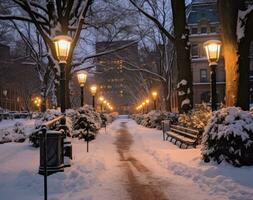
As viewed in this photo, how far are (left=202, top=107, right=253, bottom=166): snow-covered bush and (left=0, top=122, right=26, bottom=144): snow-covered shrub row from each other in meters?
11.8

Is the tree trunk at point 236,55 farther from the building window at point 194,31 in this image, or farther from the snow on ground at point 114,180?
the building window at point 194,31

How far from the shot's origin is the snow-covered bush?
11375 mm

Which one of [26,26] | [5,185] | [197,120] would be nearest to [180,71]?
[197,120]

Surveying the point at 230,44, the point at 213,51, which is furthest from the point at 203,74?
the point at 230,44

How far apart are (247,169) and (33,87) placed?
66.6 meters

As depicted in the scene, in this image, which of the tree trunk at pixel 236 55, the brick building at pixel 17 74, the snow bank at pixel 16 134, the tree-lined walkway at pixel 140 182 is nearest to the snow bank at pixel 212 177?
the tree-lined walkway at pixel 140 182

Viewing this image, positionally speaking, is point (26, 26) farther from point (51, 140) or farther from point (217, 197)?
point (217, 197)

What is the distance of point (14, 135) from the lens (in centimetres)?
2203

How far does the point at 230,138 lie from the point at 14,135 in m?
13.4

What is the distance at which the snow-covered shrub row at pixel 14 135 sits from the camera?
21.6 metres

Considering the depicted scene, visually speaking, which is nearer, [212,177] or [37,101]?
[212,177]

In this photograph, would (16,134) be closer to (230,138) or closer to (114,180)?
(114,180)

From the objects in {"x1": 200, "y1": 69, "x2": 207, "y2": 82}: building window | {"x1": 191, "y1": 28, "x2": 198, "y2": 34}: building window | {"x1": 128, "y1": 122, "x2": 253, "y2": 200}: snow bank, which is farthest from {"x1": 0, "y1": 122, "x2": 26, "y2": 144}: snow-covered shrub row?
{"x1": 191, "y1": 28, "x2": 198, "y2": 34}: building window

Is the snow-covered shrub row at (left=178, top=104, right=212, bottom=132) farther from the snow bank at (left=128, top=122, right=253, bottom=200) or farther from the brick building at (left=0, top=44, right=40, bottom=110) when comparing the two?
the brick building at (left=0, top=44, right=40, bottom=110)
